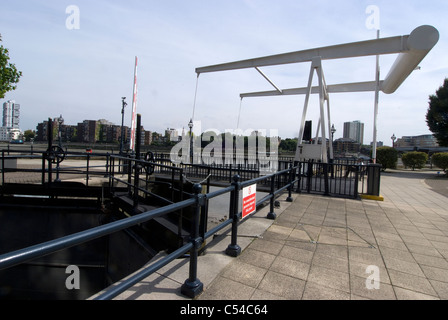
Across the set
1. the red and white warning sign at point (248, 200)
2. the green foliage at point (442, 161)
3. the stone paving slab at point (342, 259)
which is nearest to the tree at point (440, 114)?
the green foliage at point (442, 161)

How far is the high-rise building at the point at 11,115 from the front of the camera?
142 m

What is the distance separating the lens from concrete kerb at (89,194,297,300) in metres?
2.43

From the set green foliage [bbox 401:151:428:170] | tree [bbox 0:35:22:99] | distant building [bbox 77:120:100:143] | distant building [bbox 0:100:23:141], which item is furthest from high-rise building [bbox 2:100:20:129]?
green foliage [bbox 401:151:428:170]

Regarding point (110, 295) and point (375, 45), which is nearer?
point (110, 295)

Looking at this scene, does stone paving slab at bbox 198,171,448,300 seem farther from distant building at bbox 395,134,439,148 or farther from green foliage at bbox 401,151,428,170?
distant building at bbox 395,134,439,148

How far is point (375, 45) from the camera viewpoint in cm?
988

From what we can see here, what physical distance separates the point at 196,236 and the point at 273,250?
167 centimetres

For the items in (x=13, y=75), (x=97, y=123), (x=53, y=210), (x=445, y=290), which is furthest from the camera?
(x=97, y=123)

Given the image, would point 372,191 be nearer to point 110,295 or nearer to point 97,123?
point 110,295

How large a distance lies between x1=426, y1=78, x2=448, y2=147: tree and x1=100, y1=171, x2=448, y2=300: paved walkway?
30.6 metres

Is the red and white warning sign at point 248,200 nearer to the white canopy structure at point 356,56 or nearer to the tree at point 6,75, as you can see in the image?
the white canopy structure at point 356,56

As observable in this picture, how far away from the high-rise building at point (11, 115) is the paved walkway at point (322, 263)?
590 ft
